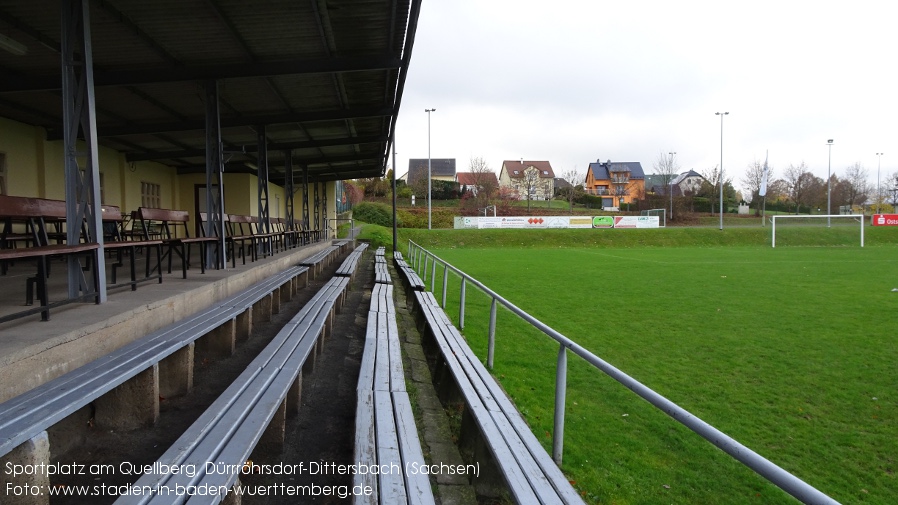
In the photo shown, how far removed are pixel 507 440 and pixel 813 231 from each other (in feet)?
133

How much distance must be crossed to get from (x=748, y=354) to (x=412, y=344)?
12.6 ft

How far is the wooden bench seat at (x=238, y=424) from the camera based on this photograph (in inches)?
81.9

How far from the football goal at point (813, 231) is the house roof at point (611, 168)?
45195 mm

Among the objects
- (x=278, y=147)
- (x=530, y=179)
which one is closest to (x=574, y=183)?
(x=530, y=179)

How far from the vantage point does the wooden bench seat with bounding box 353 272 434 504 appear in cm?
230

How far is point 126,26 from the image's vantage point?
636 centimetres

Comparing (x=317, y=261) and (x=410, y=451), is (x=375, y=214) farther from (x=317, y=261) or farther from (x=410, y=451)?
(x=410, y=451)

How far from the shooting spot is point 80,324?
11.3ft

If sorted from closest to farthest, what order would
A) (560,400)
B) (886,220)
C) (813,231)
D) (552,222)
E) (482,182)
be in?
1. (560,400)
2. (813,231)
3. (552,222)
4. (886,220)
5. (482,182)

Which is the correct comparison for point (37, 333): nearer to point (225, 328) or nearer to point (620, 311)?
point (225, 328)

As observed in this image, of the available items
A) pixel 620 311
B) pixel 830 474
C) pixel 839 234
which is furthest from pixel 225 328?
pixel 839 234

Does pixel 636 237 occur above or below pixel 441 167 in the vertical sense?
below

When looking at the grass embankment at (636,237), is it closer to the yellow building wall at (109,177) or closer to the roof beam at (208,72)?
the yellow building wall at (109,177)

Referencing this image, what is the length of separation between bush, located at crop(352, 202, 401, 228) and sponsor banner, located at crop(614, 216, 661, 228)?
1719 cm
